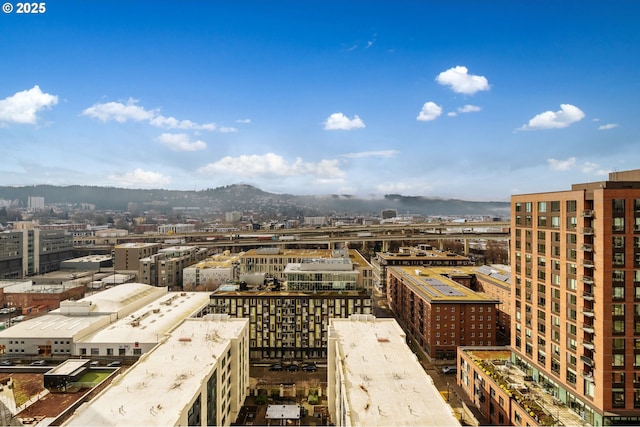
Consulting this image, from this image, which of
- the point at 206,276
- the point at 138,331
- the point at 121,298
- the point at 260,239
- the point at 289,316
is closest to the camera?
the point at 138,331

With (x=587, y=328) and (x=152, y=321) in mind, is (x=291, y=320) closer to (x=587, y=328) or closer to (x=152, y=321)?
(x=152, y=321)

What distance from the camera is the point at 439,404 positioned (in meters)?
16.7

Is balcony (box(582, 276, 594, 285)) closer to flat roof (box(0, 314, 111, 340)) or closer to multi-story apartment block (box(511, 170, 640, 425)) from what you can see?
multi-story apartment block (box(511, 170, 640, 425))

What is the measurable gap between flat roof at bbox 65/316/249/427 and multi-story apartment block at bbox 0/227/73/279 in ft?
216

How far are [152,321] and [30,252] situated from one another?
5646 cm

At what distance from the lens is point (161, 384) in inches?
722

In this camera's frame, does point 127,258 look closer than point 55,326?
No

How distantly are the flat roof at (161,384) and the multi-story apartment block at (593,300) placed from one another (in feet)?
66.9

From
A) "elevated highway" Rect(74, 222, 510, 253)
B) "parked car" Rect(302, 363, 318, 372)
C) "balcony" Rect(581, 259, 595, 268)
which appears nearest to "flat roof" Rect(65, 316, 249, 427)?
"parked car" Rect(302, 363, 318, 372)

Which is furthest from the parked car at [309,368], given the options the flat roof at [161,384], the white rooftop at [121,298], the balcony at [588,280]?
the balcony at [588,280]

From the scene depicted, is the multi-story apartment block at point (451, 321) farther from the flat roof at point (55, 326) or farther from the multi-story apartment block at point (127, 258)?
the multi-story apartment block at point (127, 258)

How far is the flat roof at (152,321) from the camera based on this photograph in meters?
32.7

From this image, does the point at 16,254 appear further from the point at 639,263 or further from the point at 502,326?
the point at 639,263

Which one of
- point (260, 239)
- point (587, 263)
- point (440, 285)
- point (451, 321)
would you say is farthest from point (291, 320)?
point (260, 239)
